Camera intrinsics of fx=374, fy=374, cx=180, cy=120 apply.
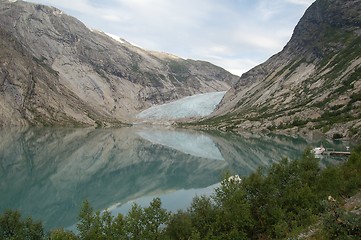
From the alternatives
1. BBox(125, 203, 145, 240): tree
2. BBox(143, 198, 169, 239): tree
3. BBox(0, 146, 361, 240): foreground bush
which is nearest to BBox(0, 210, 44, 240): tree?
BBox(0, 146, 361, 240): foreground bush

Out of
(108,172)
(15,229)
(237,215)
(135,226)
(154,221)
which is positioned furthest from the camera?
(108,172)

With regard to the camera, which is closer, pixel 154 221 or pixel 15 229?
pixel 15 229

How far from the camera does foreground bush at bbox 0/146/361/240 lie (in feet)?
94.0

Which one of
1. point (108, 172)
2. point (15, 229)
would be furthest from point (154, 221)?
point (108, 172)

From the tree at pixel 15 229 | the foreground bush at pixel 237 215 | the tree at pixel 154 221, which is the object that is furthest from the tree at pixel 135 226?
the tree at pixel 15 229

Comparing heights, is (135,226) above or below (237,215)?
above

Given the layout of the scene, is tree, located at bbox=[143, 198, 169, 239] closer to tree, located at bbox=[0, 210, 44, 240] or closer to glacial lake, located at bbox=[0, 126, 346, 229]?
tree, located at bbox=[0, 210, 44, 240]

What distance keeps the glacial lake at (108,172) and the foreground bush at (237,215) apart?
5.88m

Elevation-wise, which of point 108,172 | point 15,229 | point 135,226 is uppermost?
point 15,229

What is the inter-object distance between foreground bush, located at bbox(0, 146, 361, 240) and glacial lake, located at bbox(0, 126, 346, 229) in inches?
231

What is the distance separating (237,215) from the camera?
31.0 m

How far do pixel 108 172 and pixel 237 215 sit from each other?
61376 millimetres

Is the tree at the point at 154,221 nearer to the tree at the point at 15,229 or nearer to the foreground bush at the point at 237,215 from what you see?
the foreground bush at the point at 237,215

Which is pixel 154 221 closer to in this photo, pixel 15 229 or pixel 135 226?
pixel 135 226
